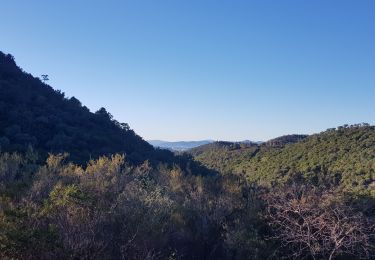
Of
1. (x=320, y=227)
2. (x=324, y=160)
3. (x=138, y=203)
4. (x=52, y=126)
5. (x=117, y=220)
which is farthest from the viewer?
(x=324, y=160)

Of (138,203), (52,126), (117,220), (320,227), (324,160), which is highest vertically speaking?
(52,126)

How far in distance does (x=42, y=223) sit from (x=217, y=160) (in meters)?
62.1

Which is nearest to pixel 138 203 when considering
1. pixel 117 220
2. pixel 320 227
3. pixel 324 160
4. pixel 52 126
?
pixel 117 220

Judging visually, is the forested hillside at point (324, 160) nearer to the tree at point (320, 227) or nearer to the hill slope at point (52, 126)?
the hill slope at point (52, 126)

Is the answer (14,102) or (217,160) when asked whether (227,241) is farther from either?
(217,160)

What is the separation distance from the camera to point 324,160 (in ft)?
147

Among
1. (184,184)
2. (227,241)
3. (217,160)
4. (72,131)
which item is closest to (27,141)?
(72,131)

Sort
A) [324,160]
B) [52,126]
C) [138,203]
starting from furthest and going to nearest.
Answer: [324,160]
[52,126]
[138,203]

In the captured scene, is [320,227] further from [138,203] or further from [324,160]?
[324,160]

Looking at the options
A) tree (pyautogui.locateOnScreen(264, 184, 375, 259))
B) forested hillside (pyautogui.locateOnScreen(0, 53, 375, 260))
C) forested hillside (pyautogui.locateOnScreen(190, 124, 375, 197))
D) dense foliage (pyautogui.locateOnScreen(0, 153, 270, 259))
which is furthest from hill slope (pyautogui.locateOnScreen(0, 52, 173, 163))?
tree (pyautogui.locateOnScreen(264, 184, 375, 259))

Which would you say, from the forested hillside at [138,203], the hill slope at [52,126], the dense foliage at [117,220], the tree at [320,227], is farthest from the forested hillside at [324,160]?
the tree at [320,227]

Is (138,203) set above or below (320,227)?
above

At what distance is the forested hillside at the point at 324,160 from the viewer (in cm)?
3697

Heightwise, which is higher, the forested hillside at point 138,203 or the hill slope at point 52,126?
the hill slope at point 52,126
